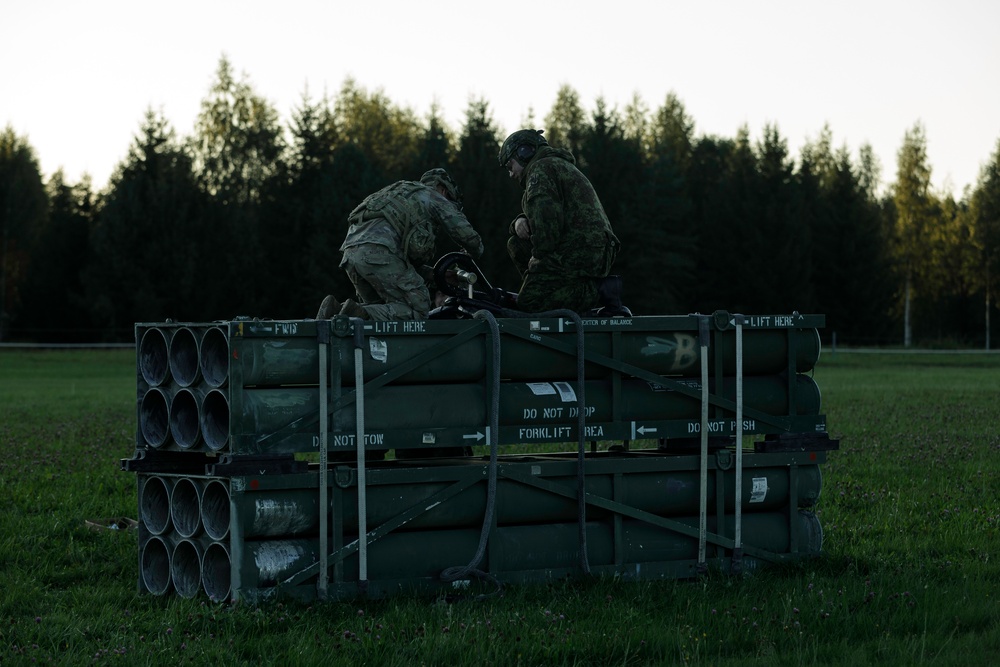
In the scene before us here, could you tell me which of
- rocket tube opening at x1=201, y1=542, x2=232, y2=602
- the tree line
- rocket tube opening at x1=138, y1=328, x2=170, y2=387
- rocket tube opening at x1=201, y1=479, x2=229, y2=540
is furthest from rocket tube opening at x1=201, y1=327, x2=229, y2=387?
the tree line

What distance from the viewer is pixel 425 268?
36.9ft

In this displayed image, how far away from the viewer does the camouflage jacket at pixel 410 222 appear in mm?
10797

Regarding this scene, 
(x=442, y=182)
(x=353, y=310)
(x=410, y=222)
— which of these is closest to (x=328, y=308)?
(x=353, y=310)

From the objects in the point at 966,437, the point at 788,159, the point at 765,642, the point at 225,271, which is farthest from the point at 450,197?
the point at 788,159

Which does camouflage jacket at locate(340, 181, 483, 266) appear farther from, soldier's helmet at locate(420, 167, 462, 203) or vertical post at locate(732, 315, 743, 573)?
vertical post at locate(732, 315, 743, 573)

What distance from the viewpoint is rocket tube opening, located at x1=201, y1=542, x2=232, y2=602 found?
9.01 meters

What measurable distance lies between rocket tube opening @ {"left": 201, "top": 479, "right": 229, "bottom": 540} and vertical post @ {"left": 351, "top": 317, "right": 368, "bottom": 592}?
2.78ft

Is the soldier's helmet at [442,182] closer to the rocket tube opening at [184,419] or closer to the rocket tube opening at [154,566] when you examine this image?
the rocket tube opening at [184,419]

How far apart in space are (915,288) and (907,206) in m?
5.66

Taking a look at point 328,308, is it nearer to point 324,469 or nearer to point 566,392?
point 324,469

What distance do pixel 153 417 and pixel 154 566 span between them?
1.06 meters

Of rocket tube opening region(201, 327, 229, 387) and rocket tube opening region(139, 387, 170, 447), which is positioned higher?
rocket tube opening region(201, 327, 229, 387)

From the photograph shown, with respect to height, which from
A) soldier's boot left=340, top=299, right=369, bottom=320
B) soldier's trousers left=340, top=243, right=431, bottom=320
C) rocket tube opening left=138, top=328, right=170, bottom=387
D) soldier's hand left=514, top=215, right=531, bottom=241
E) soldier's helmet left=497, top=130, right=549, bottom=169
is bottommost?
rocket tube opening left=138, top=328, right=170, bottom=387

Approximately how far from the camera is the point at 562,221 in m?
10.9
